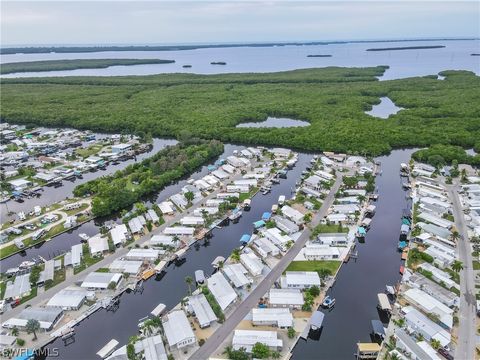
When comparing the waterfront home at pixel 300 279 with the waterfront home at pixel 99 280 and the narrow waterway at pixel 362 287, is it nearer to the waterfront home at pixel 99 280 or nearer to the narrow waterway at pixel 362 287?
the narrow waterway at pixel 362 287

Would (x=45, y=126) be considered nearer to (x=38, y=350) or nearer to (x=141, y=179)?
(x=141, y=179)

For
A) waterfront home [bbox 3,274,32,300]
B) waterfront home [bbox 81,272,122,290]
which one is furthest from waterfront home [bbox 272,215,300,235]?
waterfront home [bbox 3,274,32,300]

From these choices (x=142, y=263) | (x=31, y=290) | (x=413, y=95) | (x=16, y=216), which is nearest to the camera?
(x=31, y=290)

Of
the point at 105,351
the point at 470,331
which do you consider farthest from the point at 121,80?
the point at 470,331

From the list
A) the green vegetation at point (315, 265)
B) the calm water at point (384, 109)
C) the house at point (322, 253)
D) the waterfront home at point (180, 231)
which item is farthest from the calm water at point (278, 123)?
the green vegetation at point (315, 265)

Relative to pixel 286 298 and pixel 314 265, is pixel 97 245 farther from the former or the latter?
pixel 314 265

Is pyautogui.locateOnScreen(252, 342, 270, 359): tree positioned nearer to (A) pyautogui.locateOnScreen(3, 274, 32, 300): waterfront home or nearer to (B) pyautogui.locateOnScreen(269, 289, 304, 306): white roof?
(B) pyautogui.locateOnScreen(269, 289, 304, 306): white roof
